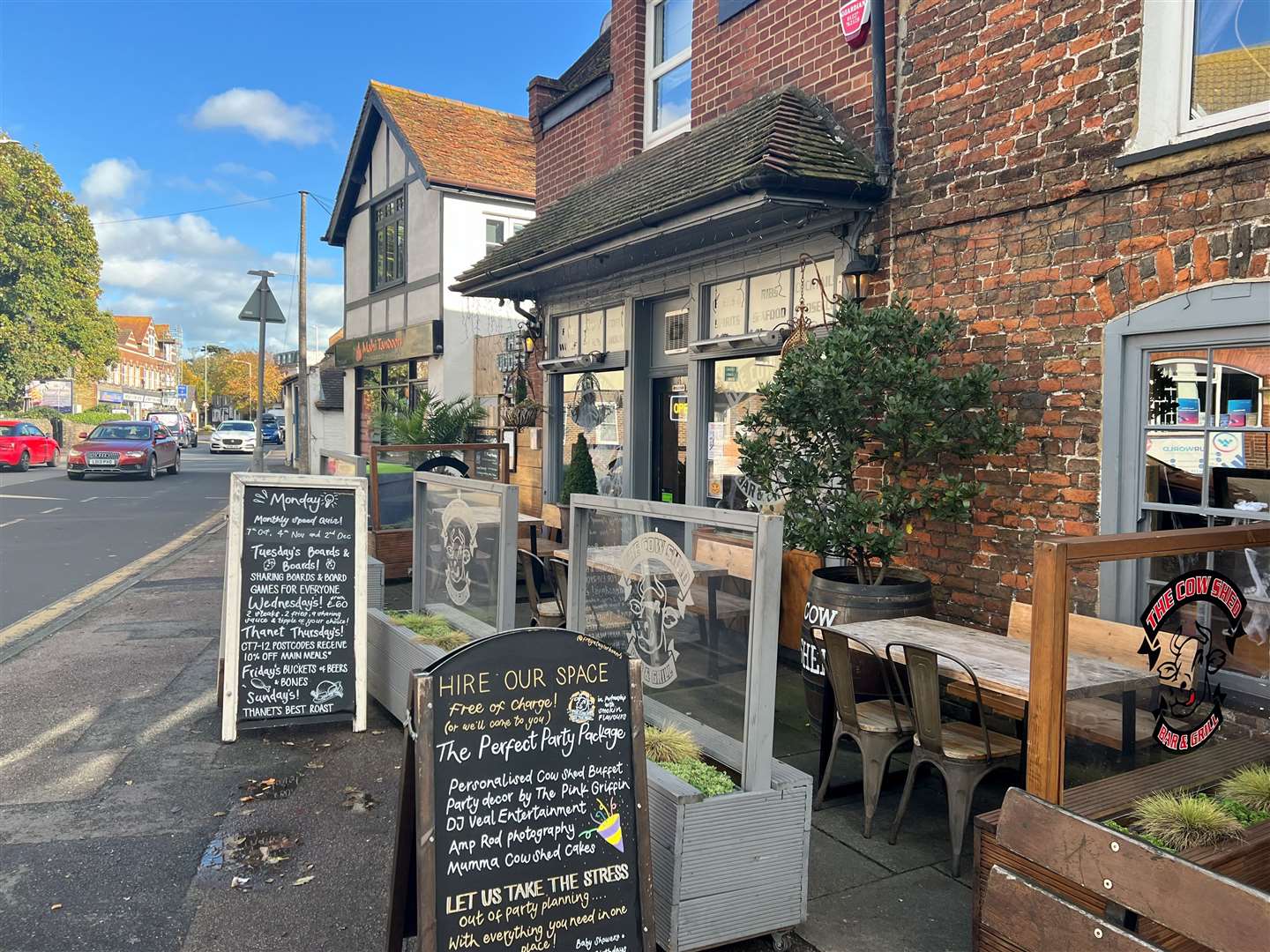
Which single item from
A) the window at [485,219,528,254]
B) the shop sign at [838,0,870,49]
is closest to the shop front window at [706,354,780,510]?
the shop sign at [838,0,870,49]

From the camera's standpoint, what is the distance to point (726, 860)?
10.1 feet

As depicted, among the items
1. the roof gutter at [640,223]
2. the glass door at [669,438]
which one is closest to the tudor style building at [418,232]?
the roof gutter at [640,223]

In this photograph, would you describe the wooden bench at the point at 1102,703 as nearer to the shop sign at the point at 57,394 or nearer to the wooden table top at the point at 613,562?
the wooden table top at the point at 613,562

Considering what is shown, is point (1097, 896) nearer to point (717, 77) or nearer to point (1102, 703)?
point (1102, 703)

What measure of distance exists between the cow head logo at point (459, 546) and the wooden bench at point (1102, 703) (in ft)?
9.08

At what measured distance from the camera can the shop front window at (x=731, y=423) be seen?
755 centimetres

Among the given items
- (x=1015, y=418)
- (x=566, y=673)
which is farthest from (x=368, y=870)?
(x=1015, y=418)

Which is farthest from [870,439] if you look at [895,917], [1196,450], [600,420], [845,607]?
[600,420]

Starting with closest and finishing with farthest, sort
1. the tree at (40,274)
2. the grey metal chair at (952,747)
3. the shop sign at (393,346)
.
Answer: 1. the grey metal chair at (952,747)
2. the shop sign at (393,346)
3. the tree at (40,274)

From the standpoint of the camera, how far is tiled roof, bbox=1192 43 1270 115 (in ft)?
14.3

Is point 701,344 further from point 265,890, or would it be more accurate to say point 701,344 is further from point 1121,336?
point 265,890

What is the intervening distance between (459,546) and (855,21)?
4537 millimetres

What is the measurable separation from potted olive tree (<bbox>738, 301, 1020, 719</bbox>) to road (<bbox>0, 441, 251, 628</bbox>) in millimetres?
6667

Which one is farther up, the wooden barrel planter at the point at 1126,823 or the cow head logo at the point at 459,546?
the cow head logo at the point at 459,546
